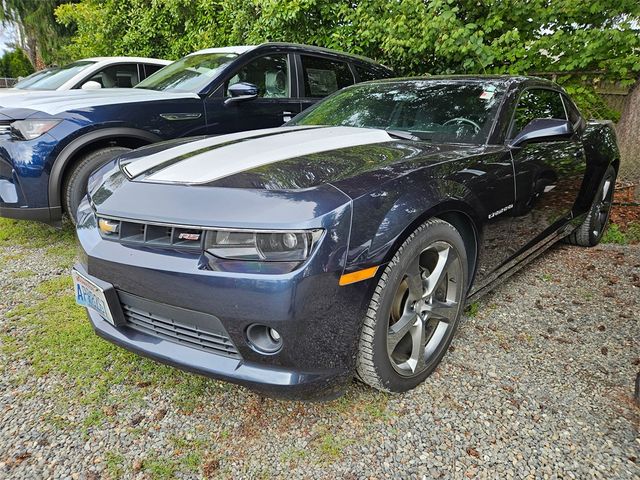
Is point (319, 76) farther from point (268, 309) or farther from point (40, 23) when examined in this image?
point (40, 23)

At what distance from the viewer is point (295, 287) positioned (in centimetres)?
144

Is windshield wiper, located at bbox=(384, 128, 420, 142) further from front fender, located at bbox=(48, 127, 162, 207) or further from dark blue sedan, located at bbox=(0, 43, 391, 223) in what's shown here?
front fender, located at bbox=(48, 127, 162, 207)

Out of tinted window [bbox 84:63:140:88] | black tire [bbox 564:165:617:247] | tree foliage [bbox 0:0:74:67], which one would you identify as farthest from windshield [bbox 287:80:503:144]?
tree foliage [bbox 0:0:74:67]

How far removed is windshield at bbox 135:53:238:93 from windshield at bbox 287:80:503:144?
144 centimetres

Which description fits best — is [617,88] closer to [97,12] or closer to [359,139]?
[359,139]

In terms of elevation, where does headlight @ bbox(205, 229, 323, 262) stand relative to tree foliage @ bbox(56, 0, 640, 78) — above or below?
below

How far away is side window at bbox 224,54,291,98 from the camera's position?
431 cm

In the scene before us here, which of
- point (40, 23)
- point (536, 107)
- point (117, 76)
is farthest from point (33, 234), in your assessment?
point (40, 23)

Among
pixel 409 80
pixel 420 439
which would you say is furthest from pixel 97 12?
pixel 420 439

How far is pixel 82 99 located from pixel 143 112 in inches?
18.4

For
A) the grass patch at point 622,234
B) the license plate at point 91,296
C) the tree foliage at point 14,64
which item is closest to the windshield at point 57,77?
the license plate at point 91,296

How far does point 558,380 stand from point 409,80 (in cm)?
207

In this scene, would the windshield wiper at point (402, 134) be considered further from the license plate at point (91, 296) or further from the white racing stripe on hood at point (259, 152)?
the license plate at point (91, 296)

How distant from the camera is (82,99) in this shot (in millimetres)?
3547
